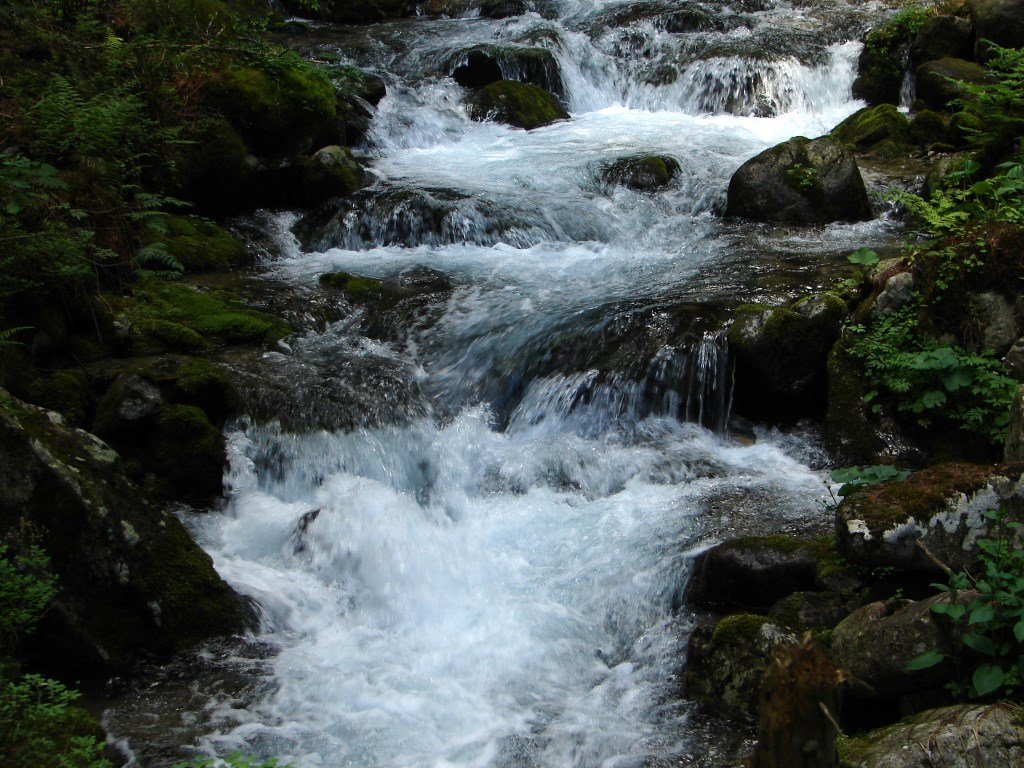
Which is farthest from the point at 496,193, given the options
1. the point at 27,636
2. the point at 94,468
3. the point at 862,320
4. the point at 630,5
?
the point at 630,5

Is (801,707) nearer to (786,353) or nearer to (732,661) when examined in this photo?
(732,661)

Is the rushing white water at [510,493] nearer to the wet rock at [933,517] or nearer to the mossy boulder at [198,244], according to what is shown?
the mossy boulder at [198,244]

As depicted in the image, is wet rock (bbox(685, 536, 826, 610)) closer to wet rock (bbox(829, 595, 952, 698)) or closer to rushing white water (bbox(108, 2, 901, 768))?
rushing white water (bbox(108, 2, 901, 768))

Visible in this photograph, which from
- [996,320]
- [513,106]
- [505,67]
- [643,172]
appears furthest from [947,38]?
[996,320]

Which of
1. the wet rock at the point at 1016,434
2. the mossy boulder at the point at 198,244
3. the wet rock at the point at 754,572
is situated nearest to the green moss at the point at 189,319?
the mossy boulder at the point at 198,244

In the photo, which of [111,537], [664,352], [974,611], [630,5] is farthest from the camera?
[630,5]

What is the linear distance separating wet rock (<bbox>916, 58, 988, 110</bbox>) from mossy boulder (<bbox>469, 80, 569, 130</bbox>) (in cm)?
650

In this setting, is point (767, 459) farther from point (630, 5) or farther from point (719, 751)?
point (630, 5)

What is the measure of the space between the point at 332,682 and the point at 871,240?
835cm

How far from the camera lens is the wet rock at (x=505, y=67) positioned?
16531 mm

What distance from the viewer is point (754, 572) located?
192 inches

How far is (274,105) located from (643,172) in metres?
5.51

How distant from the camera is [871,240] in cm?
999

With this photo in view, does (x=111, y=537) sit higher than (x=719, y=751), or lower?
higher
